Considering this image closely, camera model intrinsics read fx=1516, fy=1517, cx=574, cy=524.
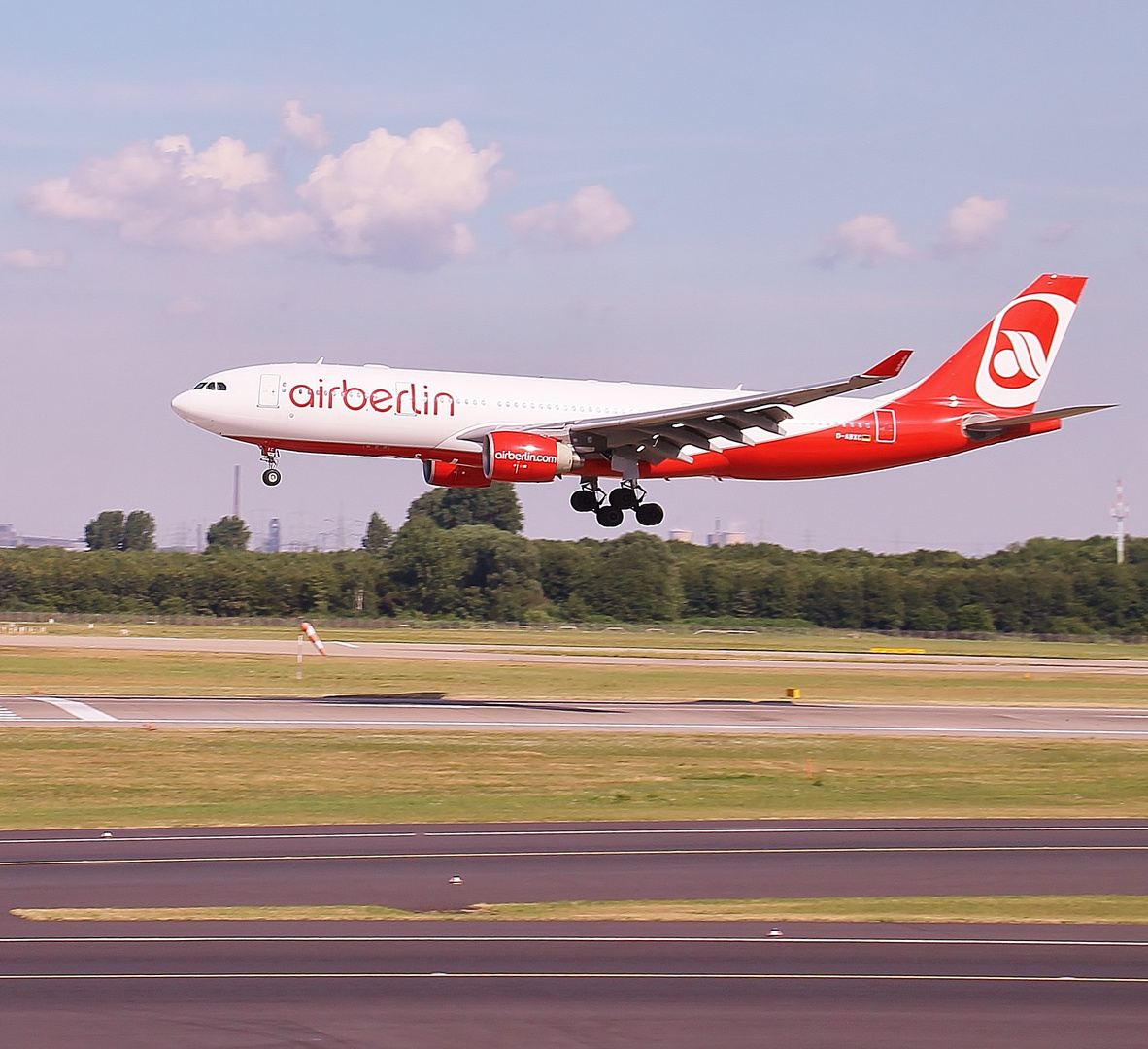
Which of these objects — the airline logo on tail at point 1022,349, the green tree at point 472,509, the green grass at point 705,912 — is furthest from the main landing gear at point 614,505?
the green tree at point 472,509

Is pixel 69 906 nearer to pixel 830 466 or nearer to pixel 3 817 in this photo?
pixel 3 817

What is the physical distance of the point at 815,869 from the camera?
23266 millimetres

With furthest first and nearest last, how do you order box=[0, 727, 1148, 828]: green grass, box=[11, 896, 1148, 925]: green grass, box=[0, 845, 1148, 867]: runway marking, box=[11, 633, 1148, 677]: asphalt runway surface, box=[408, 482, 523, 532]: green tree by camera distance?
box=[408, 482, 523, 532]: green tree → box=[11, 633, 1148, 677]: asphalt runway surface → box=[0, 727, 1148, 828]: green grass → box=[0, 845, 1148, 867]: runway marking → box=[11, 896, 1148, 925]: green grass

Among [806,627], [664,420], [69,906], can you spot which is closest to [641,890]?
[69,906]

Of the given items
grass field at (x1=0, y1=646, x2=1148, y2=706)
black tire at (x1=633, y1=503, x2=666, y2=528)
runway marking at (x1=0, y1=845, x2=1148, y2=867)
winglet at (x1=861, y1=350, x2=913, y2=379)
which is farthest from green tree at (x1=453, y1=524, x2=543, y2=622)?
runway marking at (x1=0, y1=845, x2=1148, y2=867)

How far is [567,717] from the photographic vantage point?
4588cm

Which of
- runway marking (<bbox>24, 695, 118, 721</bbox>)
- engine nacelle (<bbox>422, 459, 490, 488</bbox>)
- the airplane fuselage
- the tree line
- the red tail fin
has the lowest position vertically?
runway marking (<bbox>24, 695, 118, 721</bbox>)

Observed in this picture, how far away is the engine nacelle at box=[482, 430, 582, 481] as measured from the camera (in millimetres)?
43562

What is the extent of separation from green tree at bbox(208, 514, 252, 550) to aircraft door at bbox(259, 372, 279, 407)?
13950 cm

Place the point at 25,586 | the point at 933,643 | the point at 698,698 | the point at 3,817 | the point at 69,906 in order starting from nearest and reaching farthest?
the point at 69,906 → the point at 3,817 → the point at 698,698 → the point at 933,643 → the point at 25,586

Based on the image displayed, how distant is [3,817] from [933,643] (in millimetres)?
78606

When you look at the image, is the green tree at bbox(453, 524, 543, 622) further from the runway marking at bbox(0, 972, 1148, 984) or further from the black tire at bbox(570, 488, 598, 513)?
the runway marking at bbox(0, 972, 1148, 984)

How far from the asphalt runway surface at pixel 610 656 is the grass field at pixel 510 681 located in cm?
207

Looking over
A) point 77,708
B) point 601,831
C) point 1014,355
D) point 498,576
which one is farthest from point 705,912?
point 498,576
